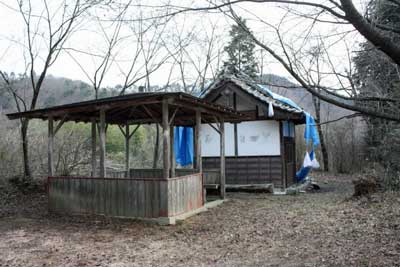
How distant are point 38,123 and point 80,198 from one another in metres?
7.97

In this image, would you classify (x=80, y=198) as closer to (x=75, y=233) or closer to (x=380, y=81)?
(x=75, y=233)

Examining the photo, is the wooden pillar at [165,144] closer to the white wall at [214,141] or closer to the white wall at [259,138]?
the white wall at [214,141]

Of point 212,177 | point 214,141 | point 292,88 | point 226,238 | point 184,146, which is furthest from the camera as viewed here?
point 184,146

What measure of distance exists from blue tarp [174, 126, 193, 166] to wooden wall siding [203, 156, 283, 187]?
1.98 meters

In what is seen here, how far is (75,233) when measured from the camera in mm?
6953

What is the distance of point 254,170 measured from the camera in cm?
1291

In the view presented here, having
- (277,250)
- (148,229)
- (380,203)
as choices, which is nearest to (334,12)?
(277,250)

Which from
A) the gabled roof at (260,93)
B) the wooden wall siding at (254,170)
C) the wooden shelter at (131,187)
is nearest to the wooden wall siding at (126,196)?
the wooden shelter at (131,187)

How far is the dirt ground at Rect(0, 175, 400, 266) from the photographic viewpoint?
5113mm

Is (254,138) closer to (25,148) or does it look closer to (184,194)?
(184,194)

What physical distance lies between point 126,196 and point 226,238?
8.90 feet

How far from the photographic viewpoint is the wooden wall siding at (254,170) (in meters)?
12.7

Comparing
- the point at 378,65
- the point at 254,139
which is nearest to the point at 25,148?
the point at 254,139

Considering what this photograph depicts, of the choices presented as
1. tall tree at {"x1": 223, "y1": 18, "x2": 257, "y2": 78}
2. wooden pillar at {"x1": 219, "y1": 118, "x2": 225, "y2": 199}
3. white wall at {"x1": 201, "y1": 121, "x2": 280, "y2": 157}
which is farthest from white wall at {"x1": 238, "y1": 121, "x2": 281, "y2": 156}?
wooden pillar at {"x1": 219, "y1": 118, "x2": 225, "y2": 199}
